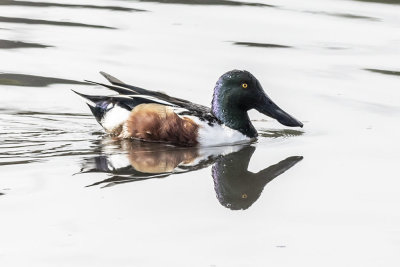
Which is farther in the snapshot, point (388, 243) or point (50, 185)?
point (50, 185)

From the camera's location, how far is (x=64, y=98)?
10.9 metres

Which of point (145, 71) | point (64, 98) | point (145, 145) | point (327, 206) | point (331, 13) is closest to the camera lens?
point (327, 206)

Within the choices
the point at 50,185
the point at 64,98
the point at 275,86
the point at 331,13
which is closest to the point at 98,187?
the point at 50,185

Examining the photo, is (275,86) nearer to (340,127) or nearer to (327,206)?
(340,127)

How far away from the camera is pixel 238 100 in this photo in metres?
10.2

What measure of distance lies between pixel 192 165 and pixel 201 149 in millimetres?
671

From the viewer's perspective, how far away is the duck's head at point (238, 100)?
10.1m

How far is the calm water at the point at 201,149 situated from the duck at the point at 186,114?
17 centimetres

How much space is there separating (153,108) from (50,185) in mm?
2090

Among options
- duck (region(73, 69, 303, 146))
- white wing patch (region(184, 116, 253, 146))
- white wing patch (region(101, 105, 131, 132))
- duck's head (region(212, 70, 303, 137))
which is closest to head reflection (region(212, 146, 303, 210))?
white wing patch (region(184, 116, 253, 146))

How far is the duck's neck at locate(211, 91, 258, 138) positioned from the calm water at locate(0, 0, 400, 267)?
0.22 m

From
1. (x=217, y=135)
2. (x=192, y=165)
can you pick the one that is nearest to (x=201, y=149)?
(x=217, y=135)

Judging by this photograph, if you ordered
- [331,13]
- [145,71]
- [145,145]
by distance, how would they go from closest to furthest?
[145,145] < [145,71] < [331,13]

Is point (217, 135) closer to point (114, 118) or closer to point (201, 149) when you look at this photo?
point (201, 149)
